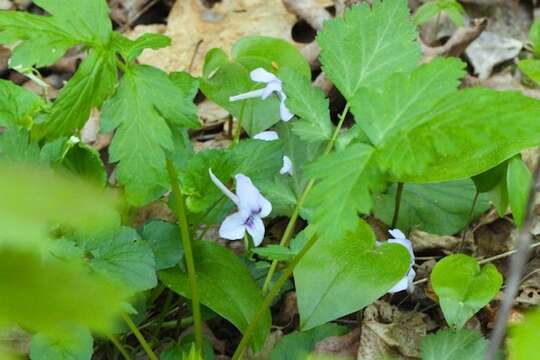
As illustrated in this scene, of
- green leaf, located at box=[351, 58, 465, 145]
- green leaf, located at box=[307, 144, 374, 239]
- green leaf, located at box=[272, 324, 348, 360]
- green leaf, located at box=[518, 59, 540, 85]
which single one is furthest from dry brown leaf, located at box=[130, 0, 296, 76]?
green leaf, located at box=[307, 144, 374, 239]

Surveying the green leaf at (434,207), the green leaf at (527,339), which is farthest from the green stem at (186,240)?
the green leaf at (527,339)

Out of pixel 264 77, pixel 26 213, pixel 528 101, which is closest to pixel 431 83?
pixel 528 101

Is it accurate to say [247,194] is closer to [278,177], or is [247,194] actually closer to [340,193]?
[278,177]

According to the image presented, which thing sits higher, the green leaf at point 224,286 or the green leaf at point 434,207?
the green leaf at point 224,286

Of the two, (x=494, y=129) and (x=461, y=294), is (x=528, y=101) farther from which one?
(x=461, y=294)

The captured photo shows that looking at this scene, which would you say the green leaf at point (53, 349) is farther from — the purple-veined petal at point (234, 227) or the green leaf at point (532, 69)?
the green leaf at point (532, 69)

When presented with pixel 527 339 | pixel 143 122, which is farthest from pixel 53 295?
pixel 143 122
